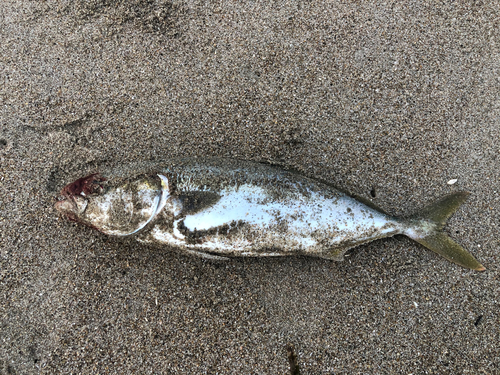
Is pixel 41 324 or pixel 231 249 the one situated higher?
pixel 231 249

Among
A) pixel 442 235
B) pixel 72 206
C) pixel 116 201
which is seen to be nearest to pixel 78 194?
pixel 72 206

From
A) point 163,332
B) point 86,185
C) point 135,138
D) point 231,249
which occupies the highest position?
point 135,138

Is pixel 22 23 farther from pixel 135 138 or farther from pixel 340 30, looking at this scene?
pixel 340 30

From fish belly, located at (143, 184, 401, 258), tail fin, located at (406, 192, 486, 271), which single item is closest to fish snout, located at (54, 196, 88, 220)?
fish belly, located at (143, 184, 401, 258)

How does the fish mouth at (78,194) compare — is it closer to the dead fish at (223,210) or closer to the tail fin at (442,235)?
the dead fish at (223,210)

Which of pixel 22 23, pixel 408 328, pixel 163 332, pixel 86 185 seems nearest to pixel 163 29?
pixel 22 23

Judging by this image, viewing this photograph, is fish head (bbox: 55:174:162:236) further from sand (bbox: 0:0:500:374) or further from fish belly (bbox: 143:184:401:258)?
sand (bbox: 0:0:500:374)
